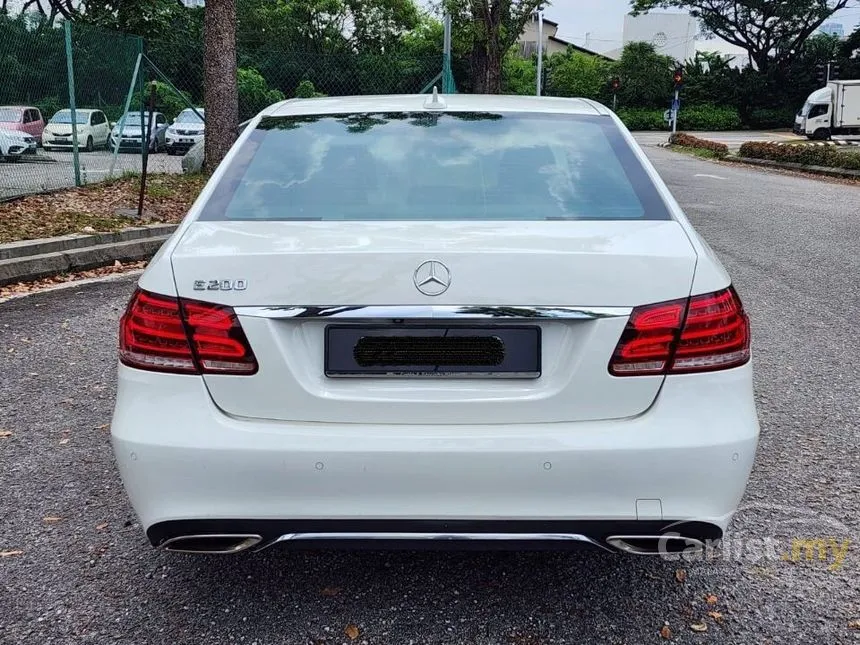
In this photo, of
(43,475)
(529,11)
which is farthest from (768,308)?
(529,11)

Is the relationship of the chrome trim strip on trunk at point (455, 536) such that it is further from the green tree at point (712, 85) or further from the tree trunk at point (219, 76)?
the green tree at point (712, 85)

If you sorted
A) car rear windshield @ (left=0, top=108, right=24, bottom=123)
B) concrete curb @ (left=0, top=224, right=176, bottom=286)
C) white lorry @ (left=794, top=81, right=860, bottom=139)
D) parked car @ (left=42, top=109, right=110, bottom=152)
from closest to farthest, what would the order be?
concrete curb @ (left=0, top=224, right=176, bottom=286) → car rear windshield @ (left=0, top=108, right=24, bottom=123) → parked car @ (left=42, top=109, right=110, bottom=152) → white lorry @ (left=794, top=81, right=860, bottom=139)

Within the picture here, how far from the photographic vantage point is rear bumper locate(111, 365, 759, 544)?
2.26 metres

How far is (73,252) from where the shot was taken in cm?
841

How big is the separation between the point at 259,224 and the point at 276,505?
2.75 ft

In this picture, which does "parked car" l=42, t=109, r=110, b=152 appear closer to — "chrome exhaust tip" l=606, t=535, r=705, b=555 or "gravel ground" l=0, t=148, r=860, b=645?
"gravel ground" l=0, t=148, r=860, b=645

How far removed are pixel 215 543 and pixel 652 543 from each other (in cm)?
120

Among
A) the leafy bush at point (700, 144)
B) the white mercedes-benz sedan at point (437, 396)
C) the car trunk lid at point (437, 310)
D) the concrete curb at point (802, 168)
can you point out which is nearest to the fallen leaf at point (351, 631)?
the white mercedes-benz sedan at point (437, 396)

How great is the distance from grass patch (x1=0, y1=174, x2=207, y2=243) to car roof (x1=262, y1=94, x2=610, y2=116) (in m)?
5.96

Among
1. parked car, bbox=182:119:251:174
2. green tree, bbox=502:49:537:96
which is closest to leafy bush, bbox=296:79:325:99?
parked car, bbox=182:119:251:174

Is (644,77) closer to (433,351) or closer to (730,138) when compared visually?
(730,138)

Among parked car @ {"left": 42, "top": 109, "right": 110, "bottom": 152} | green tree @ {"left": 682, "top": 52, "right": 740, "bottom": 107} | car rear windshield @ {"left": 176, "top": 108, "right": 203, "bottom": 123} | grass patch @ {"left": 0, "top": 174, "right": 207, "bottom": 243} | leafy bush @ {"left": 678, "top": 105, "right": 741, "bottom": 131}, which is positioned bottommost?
grass patch @ {"left": 0, "top": 174, "right": 207, "bottom": 243}

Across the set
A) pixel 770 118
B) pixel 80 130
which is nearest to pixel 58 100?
pixel 80 130

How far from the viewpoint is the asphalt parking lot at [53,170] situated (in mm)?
10531
